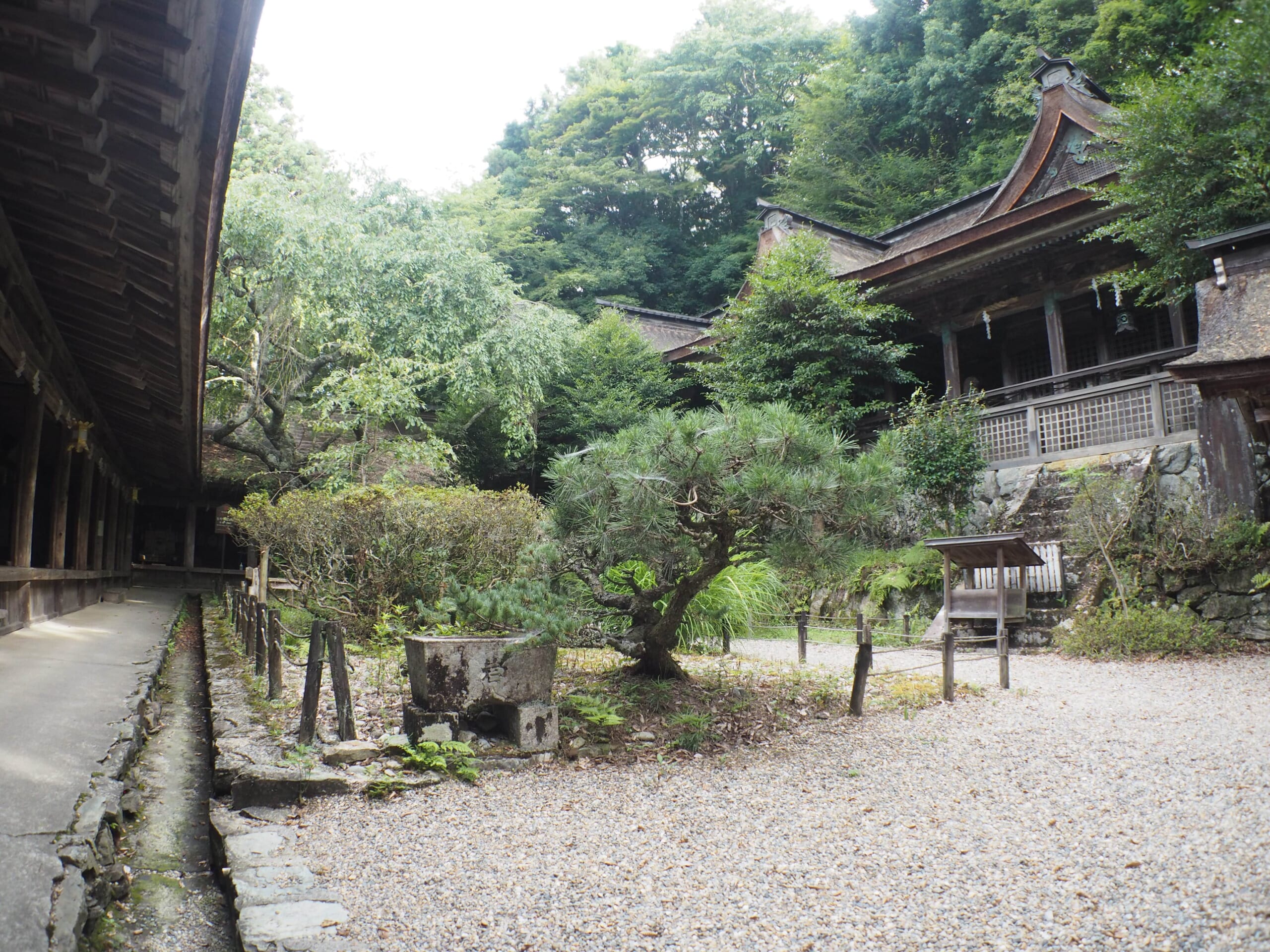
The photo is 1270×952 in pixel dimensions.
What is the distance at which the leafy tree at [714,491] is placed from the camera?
4.89 meters

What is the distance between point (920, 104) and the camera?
23.2m

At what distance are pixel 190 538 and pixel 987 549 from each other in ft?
60.6

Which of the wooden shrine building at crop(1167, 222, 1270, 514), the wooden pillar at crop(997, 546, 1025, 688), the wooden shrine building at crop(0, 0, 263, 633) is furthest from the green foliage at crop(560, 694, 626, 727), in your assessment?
the wooden shrine building at crop(1167, 222, 1270, 514)

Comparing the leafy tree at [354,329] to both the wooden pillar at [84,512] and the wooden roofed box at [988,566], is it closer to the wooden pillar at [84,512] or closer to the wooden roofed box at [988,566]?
the wooden pillar at [84,512]

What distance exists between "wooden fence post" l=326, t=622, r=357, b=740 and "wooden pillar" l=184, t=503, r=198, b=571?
700 inches

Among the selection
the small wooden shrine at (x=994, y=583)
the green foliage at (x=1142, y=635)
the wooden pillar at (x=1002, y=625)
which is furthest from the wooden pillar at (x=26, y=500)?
the green foliage at (x=1142, y=635)

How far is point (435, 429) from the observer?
18203 millimetres

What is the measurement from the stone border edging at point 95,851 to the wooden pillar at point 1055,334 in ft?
39.9

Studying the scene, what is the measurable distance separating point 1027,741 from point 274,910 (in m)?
4.53

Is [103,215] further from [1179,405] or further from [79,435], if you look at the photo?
[1179,405]

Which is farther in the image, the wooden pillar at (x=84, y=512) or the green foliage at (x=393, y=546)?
the wooden pillar at (x=84, y=512)

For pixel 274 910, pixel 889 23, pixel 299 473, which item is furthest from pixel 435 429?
pixel 889 23

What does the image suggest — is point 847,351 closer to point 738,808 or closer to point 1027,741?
point 1027,741

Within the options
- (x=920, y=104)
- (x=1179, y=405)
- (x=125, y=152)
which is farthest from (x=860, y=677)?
(x=920, y=104)
